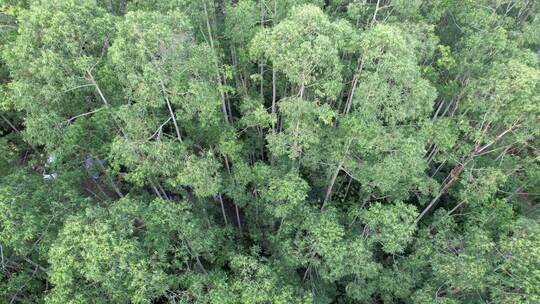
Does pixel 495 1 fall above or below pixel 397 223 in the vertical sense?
above

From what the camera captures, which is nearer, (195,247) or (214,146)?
(195,247)

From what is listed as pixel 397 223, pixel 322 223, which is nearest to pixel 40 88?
pixel 322 223

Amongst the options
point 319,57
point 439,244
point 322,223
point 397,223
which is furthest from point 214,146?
point 439,244

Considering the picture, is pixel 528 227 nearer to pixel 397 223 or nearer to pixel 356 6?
pixel 397 223

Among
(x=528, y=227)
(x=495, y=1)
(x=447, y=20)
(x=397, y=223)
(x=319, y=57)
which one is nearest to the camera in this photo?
(x=319, y=57)

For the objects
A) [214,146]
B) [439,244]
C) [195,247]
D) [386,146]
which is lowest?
[439,244]

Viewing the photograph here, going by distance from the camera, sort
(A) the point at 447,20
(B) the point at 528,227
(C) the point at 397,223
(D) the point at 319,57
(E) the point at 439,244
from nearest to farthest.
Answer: (D) the point at 319,57 → (B) the point at 528,227 → (C) the point at 397,223 → (E) the point at 439,244 → (A) the point at 447,20
